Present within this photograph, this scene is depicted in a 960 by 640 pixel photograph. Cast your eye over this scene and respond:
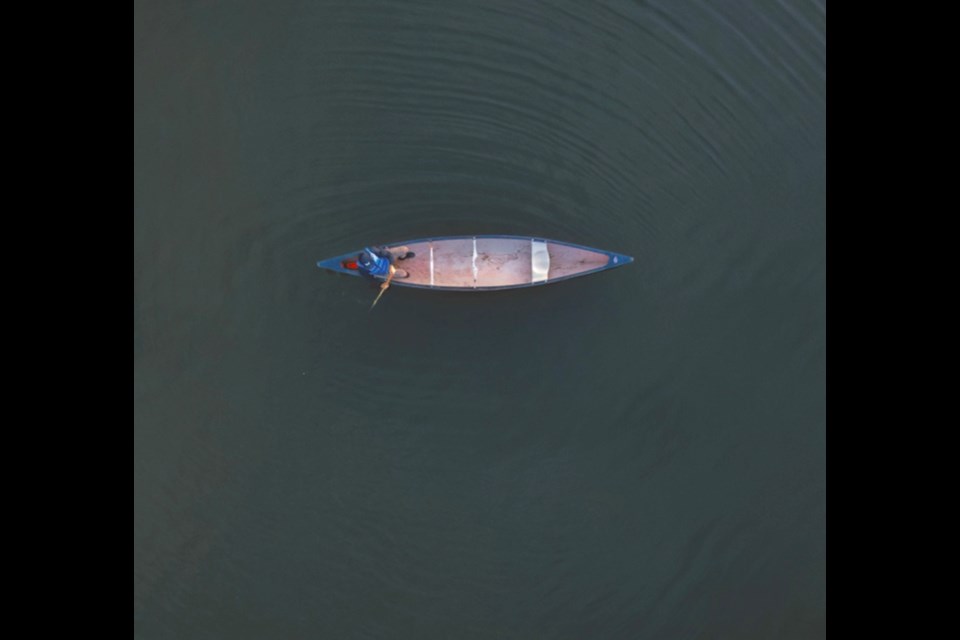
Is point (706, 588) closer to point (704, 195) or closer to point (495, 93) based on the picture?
point (704, 195)

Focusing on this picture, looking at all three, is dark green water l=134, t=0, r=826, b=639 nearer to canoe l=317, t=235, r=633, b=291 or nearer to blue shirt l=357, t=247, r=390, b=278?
canoe l=317, t=235, r=633, b=291

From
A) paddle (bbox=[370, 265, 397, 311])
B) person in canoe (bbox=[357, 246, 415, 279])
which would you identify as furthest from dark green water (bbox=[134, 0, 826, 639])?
person in canoe (bbox=[357, 246, 415, 279])

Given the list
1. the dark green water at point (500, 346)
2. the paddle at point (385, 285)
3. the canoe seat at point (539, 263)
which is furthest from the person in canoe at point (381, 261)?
the canoe seat at point (539, 263)

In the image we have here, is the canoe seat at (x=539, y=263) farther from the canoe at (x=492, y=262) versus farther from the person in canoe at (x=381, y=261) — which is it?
the person in canoe at (x=381, y=261)

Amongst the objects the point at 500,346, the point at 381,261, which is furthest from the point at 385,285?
the point at 500,346

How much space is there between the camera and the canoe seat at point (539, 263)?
410cm

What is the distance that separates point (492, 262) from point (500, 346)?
57 cm

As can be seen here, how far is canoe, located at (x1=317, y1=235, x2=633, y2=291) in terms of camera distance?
4.11 metres

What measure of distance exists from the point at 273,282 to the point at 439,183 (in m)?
1.31

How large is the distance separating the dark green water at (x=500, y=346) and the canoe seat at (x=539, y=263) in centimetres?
14

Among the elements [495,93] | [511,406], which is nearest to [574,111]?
[495,93]

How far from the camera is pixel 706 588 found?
4145 millimetres

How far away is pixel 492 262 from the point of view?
4.13 m

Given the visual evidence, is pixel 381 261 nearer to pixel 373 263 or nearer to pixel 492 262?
pixel 373 263
